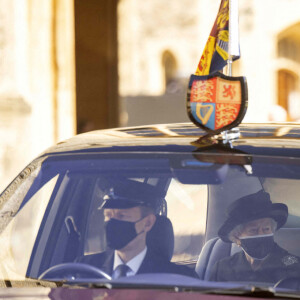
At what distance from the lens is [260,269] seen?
114 inches

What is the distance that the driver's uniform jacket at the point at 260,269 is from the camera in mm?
2824

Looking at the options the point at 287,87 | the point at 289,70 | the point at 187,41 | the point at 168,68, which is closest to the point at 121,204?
the point at 187,41

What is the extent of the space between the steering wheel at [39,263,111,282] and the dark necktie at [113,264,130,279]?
0.03 meters

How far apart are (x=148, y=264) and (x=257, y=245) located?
17.3 inches

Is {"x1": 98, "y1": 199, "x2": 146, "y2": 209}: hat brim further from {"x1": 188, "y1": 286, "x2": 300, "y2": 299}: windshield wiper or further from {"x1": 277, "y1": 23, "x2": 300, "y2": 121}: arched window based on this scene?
{"x1": 277, "y1": 23, "x2": 300, "y2": 121}: arched window

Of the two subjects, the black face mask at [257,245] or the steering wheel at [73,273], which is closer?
the steering wheel at [73,273]

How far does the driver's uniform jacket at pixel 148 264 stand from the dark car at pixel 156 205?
10 millimetres

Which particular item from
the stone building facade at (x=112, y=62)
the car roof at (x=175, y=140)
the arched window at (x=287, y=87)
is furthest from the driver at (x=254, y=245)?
the arched window at (x=287, y=87)

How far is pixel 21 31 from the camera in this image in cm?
991

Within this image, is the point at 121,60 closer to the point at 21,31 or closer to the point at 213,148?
the point at 21,31

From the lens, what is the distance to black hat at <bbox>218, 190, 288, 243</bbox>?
119 inches

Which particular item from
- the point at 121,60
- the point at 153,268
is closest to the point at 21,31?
the point at 121,60

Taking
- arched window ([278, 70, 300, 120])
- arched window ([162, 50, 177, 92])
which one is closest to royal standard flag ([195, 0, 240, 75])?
arched window ([162, 50, 177, 92])

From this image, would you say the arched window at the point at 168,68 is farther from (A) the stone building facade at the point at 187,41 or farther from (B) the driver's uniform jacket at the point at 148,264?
(B) the driver's uniform jacket at the point at 148,264
